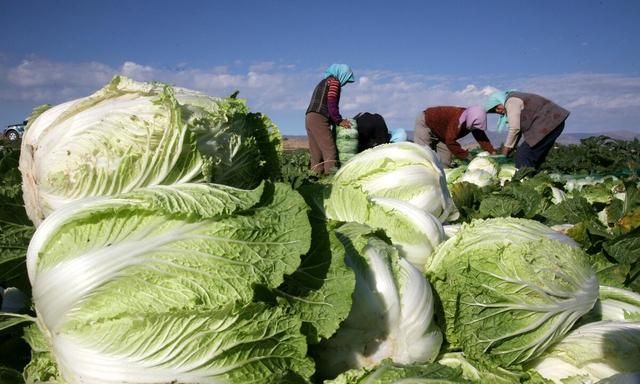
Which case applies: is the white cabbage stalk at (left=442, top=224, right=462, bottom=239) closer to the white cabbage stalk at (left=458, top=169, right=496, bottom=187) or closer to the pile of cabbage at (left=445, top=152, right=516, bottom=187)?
the pile of cabbage at (left=445, top=152, right=516, bottom=187)

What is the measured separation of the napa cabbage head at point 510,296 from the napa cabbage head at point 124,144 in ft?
4.58

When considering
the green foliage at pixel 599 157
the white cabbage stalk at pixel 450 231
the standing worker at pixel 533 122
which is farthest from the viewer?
the green foliage at pixel 599 157

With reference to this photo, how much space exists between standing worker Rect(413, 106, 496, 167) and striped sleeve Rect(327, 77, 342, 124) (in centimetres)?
281

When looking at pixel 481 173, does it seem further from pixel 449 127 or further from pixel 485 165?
pixel 449 127

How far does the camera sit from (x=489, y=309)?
96.8 inches

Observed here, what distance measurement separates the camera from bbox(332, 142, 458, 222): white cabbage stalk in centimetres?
377

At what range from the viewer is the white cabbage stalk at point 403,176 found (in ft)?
12.4

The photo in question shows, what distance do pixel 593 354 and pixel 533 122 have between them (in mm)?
10251

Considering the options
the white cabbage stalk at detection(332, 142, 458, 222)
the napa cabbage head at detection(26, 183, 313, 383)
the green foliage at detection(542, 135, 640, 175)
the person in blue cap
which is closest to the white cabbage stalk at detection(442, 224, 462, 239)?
the white cabbage stalk at detection(332, 142, 458, 222)

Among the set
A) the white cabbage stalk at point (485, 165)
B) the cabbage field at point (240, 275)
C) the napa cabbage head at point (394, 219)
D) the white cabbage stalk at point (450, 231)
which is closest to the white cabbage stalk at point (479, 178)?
the white cabbage stalk at point (485, 165)

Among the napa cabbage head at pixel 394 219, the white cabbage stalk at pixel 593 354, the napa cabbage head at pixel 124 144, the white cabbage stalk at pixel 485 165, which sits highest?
the napa cabbage head at pixel 124 144

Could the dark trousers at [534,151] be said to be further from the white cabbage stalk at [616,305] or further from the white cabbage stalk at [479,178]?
the white cabbage stalk at [616,305]

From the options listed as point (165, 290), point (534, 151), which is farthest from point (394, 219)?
point (534, 151)

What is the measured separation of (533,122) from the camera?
37.9 feet
